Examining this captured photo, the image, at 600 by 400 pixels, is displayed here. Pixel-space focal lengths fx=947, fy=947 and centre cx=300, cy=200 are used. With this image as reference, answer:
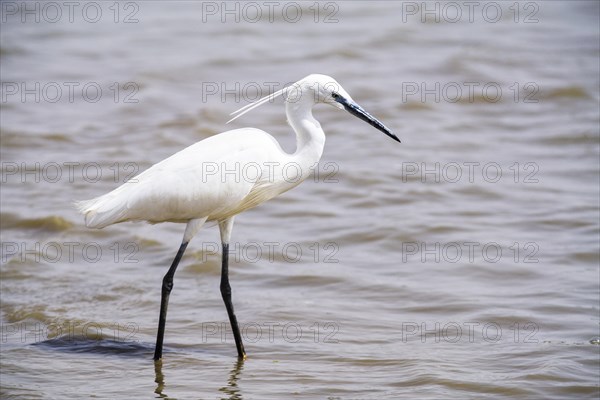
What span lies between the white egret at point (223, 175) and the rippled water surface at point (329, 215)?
2.89 ft

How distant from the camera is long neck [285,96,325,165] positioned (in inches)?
271

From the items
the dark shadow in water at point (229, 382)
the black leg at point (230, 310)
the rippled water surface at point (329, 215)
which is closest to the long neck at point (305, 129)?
the black leg at point (230, 310)

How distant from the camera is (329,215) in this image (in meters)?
10.4

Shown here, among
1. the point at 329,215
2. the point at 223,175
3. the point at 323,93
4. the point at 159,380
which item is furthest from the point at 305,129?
the point at 329,215

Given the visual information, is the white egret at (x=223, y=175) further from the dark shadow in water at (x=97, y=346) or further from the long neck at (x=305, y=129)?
the dark shadow in water at (x=97, y=346)

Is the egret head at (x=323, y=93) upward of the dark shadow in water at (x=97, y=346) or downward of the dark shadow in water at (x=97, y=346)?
upward

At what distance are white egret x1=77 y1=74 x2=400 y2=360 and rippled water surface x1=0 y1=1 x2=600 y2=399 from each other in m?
0.88

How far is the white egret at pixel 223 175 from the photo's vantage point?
22.2 ft

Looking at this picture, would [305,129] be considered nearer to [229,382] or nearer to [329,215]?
[229,382]

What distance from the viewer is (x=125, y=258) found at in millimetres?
9305

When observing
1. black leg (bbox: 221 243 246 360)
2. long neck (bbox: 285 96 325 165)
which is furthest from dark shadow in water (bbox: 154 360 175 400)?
long neck (bbox: 285 96 325 165)

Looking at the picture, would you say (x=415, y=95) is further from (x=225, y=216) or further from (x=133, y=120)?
(x=225, y=216)

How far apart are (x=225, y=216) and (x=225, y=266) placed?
418 mm

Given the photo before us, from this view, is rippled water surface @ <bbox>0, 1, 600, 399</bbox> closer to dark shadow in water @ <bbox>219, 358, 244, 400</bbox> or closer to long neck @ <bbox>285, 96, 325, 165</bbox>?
dark shadow in water @ <bbox>219, 358, 244, 400</bbox>
